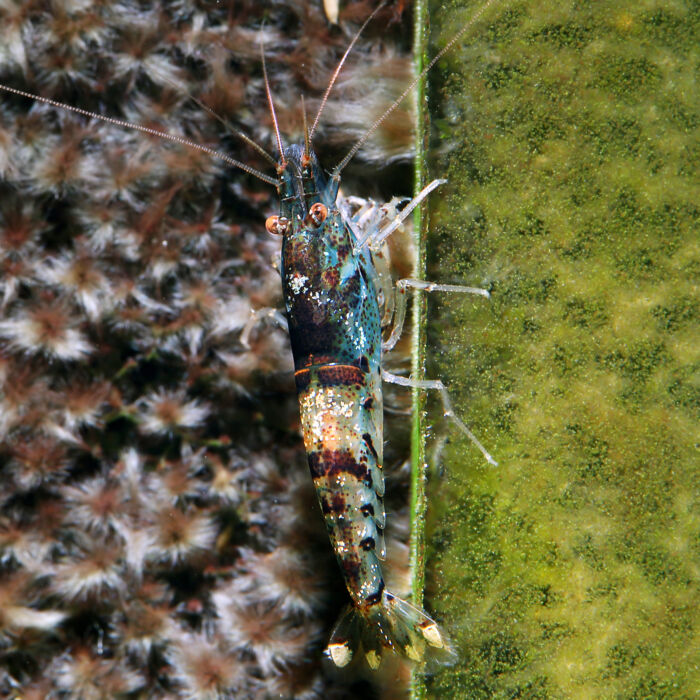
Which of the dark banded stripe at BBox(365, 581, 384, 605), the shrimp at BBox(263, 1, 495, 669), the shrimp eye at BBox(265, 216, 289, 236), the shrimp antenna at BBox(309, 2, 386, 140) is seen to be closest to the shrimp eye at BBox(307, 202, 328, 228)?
the shrimp at BBox(263, 1, 495, 669)

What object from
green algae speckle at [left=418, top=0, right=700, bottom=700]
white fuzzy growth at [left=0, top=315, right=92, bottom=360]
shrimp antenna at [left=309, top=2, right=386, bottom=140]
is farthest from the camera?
white fuzzy growth at [left=0, top=315, right=92, bottom=360]

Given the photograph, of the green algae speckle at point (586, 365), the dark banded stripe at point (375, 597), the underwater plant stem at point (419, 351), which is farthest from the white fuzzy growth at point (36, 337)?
the green algae speckle at point (586, 365)

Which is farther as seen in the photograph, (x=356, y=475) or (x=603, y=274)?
(x=356, y=475)

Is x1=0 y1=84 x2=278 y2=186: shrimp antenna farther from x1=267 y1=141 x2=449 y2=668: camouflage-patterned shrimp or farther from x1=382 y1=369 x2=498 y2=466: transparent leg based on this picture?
x1=382 y1=369 x2=498 y2=466: transparent leg

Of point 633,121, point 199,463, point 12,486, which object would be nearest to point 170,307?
point 199,463

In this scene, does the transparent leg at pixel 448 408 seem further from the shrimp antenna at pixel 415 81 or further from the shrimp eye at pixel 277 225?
the shrimp antenna at pixel 415 81

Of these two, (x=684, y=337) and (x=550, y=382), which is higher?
(x=684, y=337)

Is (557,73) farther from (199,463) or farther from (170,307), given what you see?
(199,463)
